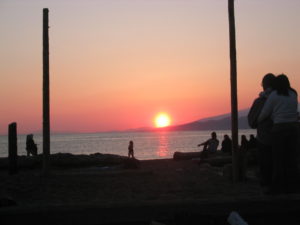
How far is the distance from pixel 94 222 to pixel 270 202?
79.8 inches

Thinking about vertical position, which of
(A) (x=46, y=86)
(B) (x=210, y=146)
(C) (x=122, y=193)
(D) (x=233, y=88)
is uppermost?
(A) (x=46, y=86)

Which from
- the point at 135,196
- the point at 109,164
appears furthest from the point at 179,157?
the point at 135,196

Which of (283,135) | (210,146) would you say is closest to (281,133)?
(283,135)

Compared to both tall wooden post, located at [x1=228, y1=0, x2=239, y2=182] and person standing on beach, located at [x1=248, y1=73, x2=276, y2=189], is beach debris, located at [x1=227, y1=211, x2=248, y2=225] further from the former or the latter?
tall wooden post, located at [x1=228, y1=0, x2=239, y2=182]

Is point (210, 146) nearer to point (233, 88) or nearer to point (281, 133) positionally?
point (233, 88)

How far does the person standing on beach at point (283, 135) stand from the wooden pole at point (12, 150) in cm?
930

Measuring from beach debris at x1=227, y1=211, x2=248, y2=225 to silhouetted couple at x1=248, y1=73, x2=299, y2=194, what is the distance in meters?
1.27

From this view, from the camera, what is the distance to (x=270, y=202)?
218 inches

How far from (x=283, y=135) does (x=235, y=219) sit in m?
1.76

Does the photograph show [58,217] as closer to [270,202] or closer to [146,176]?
[270,202]

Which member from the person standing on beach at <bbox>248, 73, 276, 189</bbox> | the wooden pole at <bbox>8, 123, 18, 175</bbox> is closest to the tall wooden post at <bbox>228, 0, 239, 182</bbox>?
the person standing on beach at <bbox>248, 73, 276, 189</bbox>

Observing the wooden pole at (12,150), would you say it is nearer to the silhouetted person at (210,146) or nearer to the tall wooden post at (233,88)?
the tall wooden post at (233,88)

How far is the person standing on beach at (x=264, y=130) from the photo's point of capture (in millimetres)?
6773

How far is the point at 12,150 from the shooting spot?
14062mm
